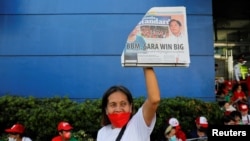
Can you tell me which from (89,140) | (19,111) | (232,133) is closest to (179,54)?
(232,133)

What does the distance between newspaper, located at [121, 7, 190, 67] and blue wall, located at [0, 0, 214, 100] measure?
698 cm

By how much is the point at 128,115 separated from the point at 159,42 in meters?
0.52

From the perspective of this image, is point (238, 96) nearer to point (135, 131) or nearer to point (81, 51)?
point (81, 51)

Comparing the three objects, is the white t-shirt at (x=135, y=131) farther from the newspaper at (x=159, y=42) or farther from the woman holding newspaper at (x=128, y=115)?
the newspaper at (x=159, y=42)

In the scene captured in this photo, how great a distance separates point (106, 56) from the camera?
977 centimetres

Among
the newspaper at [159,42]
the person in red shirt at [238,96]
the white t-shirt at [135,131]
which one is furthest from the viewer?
the person in red shirt at [238,96]

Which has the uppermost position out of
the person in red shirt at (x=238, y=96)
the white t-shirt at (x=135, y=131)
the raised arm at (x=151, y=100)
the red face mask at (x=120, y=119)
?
the raised arm at (x=151, y=100)

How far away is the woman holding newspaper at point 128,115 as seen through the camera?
2469mm

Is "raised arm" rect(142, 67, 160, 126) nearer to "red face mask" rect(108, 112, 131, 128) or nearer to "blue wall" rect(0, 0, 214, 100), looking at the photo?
"red face mask" rect(108, 112, 131, 128)

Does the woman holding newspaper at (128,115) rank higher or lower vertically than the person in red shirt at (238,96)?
higher

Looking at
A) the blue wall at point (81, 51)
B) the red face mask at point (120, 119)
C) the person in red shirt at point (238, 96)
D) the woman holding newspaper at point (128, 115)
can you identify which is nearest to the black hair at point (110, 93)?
the woman holding newspaper at point (128, 115)

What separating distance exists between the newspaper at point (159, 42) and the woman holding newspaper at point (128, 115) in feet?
0.31

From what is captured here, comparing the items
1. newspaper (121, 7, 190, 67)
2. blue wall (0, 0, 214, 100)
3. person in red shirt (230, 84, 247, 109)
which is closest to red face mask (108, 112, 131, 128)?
newspaper (121, 7, 190, 67)

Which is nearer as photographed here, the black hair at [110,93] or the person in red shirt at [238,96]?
the black hair at [110,93]
